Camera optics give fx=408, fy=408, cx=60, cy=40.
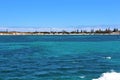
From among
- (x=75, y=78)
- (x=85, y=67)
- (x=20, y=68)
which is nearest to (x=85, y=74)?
(x=75, y=78)

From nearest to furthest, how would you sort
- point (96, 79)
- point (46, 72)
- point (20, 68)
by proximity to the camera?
1. point (96, 79)
2. point (46, 72)
3. point (20, 68)

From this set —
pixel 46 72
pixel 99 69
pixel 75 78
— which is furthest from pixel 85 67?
pixel 75 78

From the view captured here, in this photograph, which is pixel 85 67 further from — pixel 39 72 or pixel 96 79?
pixel 96 79

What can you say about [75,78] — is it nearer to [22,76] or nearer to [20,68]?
[22,76]

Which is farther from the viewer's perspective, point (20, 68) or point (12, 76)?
point (20, 68)

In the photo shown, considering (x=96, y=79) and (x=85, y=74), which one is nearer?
(x=96, y=79)

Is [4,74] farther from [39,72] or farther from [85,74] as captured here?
[85,74]

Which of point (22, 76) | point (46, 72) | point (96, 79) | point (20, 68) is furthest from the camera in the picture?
point (20, 68)

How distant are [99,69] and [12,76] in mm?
10835

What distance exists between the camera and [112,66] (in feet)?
167

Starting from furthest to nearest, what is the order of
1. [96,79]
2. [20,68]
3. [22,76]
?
[20,68] < [22,76] < [96,79]

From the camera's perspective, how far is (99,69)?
4794 cm

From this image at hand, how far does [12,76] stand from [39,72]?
13.0 feet

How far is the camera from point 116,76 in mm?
39344
